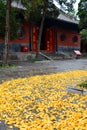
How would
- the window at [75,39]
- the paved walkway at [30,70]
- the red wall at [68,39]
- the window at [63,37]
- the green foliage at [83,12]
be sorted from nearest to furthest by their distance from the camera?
the paved walkway at [30,70] < the red wall at [68,39] < the window at [63,37] < the green foliage at [83,12] < the window at [75,39]

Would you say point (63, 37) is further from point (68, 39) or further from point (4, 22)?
point (4, 22)

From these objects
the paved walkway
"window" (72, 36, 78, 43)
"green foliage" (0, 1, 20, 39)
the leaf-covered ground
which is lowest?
the paved walkway

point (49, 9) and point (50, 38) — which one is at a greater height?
point (49, 9)

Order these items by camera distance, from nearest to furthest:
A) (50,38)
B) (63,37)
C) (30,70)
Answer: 1. (30,70)
2. (50,38)
3. (63,37)

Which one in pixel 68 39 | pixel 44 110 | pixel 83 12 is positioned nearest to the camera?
pixel 44 110

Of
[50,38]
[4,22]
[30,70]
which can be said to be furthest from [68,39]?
[30,70]

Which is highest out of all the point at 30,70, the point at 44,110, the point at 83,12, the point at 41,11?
the point at 83,12

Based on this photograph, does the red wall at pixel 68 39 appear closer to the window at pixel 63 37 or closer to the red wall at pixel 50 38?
the red wall at pixel 50 38

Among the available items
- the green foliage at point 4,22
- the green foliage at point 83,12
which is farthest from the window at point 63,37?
the green foliage at point 4,22

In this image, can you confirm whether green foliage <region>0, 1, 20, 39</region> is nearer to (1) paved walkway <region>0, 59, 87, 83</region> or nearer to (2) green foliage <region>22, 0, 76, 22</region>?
(2) green foliage <region>22, 0, 76, 22</region>

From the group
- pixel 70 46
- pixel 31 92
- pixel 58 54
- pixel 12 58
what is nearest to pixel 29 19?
pixel 12 58

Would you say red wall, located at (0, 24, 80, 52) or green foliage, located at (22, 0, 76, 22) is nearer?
green foliage, located at (22, 0, 76, 22)

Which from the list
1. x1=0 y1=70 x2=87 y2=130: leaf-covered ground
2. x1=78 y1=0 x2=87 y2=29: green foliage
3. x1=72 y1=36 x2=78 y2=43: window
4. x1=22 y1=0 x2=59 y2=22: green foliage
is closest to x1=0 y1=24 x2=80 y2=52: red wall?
x1=72 y1=36 x2=78 y2=43: window

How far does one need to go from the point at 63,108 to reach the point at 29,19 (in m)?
20.1
